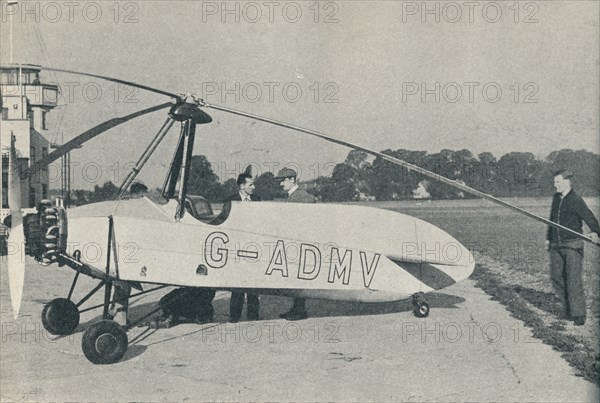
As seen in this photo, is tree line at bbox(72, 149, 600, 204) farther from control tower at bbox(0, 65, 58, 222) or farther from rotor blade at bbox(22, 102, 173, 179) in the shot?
rotor blade at bbox(22, 102, 173, 179)

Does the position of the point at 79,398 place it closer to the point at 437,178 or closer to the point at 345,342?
the point at 345,342

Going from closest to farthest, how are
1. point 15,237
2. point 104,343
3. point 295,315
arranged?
point 104,343 < point 15,237 < point 295,315

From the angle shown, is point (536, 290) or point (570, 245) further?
point (536, 290)

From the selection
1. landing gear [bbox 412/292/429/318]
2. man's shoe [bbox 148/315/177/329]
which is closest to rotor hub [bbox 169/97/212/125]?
man's shoe [bbox 148/315/177/329]

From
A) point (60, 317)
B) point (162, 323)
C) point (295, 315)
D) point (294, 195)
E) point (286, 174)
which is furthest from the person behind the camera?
point (286, 174)

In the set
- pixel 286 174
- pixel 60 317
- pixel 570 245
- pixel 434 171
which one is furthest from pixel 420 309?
pixel 434 171

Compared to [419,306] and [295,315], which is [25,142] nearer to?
[295,315]
